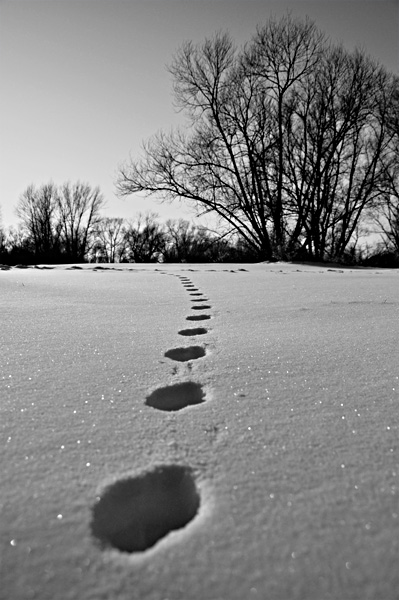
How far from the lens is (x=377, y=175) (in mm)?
9711

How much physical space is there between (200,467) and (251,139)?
9751 mm

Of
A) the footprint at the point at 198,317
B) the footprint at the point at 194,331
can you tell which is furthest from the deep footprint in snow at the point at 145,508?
the footprint at the point at 198,317

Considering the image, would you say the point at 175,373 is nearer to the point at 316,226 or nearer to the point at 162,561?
the point at 162,561

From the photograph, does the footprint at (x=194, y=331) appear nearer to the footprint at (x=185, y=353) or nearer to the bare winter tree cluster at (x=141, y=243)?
the footprint at (x=185, y=353)

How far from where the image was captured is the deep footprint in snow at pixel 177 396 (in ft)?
1.92

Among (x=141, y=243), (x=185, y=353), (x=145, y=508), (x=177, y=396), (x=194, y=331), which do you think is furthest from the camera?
(x=141, y=243)

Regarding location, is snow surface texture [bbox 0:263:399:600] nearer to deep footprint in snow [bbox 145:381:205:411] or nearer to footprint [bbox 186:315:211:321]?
deep footprint in snow [bbox 145:381:205:411]

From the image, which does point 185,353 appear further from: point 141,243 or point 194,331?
point 141,243

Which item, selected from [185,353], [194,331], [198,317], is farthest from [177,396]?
[198,317]

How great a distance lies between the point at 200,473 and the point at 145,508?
62mm

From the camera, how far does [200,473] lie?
37 cm

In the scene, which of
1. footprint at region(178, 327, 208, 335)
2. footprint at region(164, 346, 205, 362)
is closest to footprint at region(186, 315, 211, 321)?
footprint at region(178, 327, 208, 335)

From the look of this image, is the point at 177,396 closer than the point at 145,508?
No

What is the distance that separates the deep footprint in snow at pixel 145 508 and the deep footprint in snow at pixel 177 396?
0.64ft
